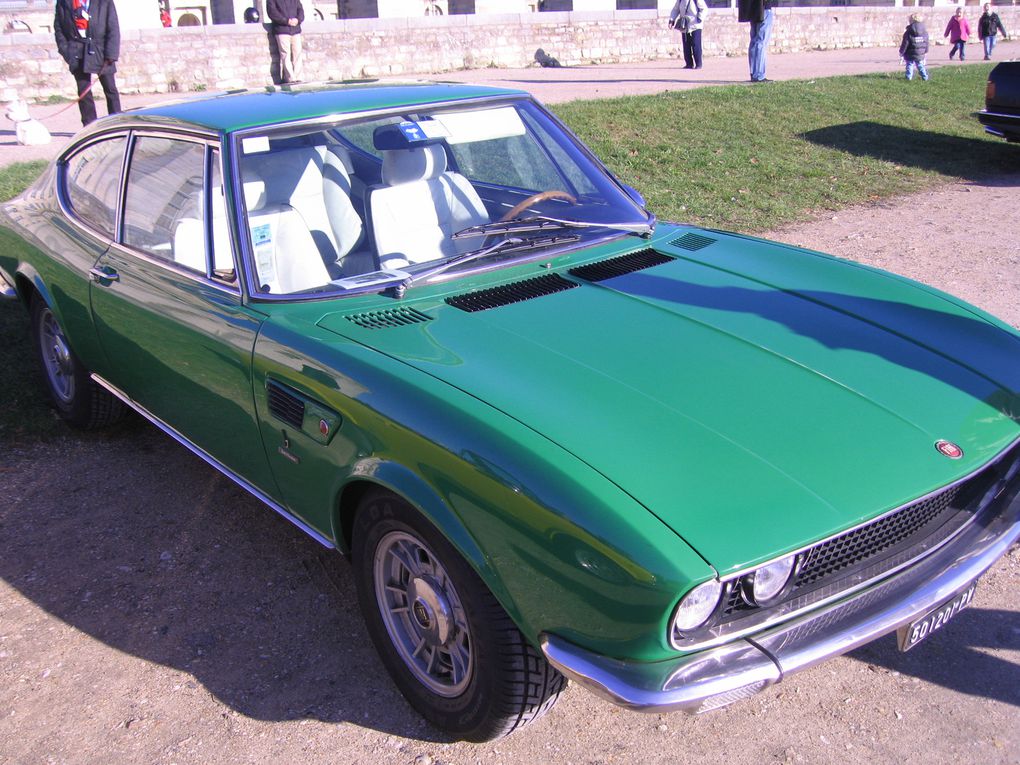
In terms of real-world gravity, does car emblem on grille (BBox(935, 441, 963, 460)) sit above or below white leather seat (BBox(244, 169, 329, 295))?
below

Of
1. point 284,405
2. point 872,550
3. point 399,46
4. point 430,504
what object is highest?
point 399,46

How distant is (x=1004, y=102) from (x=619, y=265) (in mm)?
9782

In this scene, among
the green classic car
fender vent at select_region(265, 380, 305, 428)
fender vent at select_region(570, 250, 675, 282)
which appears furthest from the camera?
fender vent at select_region(570, 250, 675, 282)

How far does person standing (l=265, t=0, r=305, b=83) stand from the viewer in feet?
43.5

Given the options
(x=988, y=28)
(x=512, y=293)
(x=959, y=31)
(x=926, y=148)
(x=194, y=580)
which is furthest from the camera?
(x=988, y=28)

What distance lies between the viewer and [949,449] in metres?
2.63

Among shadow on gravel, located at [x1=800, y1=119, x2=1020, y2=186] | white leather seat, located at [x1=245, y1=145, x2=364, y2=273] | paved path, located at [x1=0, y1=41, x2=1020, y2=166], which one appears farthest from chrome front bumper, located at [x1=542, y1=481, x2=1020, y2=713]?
paved path, located at [x1=0, y1=41, x2=1020, y2=166]

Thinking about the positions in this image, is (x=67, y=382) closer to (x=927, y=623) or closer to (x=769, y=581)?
(x=769, y=581)

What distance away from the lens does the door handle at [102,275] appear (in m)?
3.94

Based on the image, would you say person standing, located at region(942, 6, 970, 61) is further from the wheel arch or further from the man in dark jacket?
the wheel arch

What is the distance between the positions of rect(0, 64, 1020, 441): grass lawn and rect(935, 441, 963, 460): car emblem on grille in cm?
585

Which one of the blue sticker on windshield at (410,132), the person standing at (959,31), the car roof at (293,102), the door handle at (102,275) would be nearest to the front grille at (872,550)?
the blue sticker on windshield at (410,132)

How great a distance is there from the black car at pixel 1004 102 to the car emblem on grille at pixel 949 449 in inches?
401

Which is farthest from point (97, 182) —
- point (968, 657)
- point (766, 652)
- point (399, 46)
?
point (399, 46)
